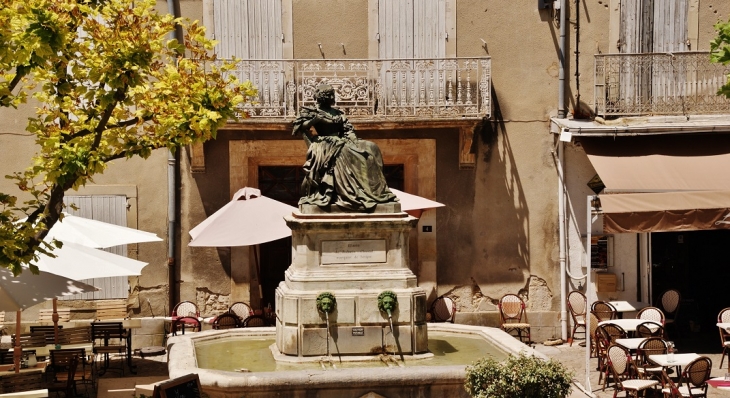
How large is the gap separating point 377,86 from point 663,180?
4623mm

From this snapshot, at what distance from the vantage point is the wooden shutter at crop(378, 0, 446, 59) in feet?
57.4

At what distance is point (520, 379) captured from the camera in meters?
9.03

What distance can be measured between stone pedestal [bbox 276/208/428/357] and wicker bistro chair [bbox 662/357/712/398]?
263 cm

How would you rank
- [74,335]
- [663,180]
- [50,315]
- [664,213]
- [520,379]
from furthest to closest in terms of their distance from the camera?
[50,315], [663,180], [664,213], [74,335], [520,379]

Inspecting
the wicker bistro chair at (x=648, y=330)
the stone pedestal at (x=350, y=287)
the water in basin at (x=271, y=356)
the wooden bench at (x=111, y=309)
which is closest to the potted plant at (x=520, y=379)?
the water in basin at (x=271, y=356)

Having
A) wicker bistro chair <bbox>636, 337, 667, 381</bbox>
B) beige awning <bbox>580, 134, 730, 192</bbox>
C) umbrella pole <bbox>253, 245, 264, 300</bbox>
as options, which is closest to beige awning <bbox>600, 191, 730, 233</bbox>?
beige awning <bbox>580, 134, 730, 192</bbox>

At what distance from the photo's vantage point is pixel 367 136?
17141 millimetres

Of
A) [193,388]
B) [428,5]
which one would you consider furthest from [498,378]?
→ [428,5]

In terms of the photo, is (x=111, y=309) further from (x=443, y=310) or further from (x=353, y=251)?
(x=353, y=251)

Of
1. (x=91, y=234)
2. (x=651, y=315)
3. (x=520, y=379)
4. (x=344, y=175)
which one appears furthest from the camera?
(x=651, y=315)

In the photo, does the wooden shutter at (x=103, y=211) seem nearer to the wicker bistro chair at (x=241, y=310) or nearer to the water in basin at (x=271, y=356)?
the wicker bistro chair at (x=241, y=310)

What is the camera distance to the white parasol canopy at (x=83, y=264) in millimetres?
12102

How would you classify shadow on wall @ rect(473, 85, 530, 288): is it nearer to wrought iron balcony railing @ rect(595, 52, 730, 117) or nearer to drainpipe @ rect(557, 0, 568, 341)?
drainpipe @ rect(557, 0, 568, 341)

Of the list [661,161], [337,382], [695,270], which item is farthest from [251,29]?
[337,382]
